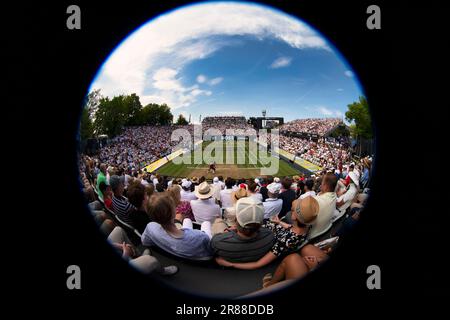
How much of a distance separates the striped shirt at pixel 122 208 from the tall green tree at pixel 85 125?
722mm

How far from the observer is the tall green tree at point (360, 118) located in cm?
244

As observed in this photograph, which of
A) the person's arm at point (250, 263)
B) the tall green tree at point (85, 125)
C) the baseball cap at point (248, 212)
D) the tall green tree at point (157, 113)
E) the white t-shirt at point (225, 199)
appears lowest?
the person's arm at point (250, 263)

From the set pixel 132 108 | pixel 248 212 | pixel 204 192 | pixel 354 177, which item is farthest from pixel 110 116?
pixel 354 177

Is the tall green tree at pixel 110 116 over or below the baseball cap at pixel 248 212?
over

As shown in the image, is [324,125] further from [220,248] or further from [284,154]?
[284,154]

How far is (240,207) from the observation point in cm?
208

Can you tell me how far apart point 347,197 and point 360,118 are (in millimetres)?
946

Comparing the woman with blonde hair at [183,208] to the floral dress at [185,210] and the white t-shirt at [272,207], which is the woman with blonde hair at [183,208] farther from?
the white t-shirt at [272,207]

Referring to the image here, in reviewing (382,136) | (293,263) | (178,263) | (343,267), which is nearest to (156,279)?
(178,263)

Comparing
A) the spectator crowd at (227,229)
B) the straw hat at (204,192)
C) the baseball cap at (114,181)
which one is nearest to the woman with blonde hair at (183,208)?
the straw hat at (204,192)

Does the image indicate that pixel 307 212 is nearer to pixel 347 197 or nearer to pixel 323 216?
pixel 323 216

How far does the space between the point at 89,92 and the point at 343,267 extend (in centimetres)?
294

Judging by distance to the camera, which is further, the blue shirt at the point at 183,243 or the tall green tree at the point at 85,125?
the tall green tree at the point at 85,125

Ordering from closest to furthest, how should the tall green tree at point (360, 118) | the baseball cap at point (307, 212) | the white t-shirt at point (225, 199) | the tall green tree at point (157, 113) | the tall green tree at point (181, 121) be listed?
1. the baseball cap at point (307, 212)
2. the tall green tree at point (360, 118)
3. the tall green tree at point (157, 113)
4. the tall green tree at point (181, 121)
5. the white t-shirt at point (225, 199)
